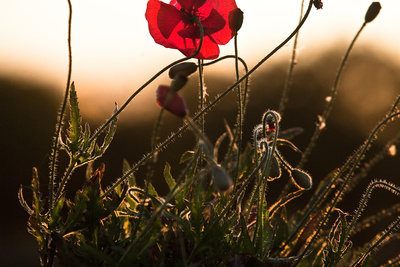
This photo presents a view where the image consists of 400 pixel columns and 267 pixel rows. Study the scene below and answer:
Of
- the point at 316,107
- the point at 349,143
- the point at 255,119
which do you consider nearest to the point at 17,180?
the point at 255,119

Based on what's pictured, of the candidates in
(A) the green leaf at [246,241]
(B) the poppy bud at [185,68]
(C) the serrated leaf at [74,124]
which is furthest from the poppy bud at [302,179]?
(C) the serrated leaf at [74,124]

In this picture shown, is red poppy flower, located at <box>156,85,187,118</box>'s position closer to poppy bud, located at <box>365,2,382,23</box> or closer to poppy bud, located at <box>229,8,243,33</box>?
poppy bud, located at <box>229,8,243,33</box>

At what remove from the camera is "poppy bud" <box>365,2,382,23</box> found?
1.11m

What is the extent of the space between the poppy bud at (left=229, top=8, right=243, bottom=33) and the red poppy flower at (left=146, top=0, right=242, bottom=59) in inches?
3.6

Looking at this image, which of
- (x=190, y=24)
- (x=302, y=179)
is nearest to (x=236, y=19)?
(x=190, y=24)

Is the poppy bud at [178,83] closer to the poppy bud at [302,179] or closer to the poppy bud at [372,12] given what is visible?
the poppy bud at [302,179]

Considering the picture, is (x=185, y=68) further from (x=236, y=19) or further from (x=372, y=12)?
(x=372, y=12)

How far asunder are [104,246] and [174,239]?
0.11 m

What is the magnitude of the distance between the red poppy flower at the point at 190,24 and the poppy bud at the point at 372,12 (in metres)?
0.26

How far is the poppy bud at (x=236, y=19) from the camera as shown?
985 millimetres

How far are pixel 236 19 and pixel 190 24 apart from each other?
150mm

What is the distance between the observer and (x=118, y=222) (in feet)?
2.89

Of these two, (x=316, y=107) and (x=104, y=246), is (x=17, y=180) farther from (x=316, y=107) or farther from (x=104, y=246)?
(x=104, y=246)

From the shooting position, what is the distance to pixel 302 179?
0.98m
